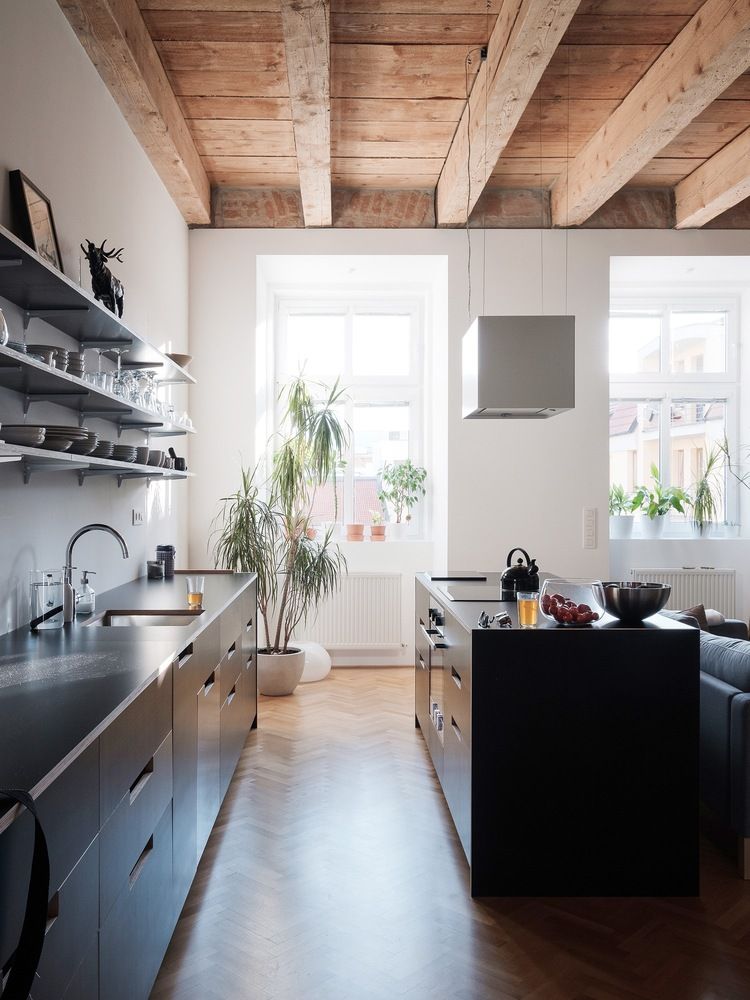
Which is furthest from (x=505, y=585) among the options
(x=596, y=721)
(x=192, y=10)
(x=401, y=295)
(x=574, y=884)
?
(x=401, y=295)

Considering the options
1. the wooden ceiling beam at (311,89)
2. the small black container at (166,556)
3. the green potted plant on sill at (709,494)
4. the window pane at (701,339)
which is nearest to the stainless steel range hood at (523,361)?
the wooden ceiling beam at (311,89)

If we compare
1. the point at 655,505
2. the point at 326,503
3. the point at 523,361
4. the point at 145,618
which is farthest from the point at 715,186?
the point at 145,618

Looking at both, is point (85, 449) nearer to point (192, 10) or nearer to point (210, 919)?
point (210, 919)

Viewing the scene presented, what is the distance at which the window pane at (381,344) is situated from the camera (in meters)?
6.40

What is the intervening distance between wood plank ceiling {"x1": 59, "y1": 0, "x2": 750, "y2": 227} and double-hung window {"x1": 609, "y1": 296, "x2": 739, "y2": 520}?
3.58 feet

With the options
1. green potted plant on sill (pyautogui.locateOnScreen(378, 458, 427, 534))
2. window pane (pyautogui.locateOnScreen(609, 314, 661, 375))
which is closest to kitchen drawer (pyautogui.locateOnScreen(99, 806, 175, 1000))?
green potted plant on sill (pyautogui.locateOnScreen(378, 458, 427, 534))

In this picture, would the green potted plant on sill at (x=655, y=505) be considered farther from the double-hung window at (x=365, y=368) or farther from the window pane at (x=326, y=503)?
the window pane at (x=326, y=503)

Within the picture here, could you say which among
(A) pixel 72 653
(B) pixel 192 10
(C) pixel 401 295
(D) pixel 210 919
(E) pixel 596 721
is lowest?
(D) pixel 210 919

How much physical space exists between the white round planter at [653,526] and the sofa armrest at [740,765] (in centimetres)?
366

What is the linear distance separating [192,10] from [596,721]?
3366mm

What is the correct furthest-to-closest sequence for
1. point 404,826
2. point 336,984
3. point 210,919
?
1. point 404,826
2. point 210,919
3. point 336,984

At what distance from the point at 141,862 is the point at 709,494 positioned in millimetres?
5611

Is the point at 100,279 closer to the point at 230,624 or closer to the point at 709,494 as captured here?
the point at 230,624

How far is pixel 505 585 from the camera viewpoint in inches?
140
